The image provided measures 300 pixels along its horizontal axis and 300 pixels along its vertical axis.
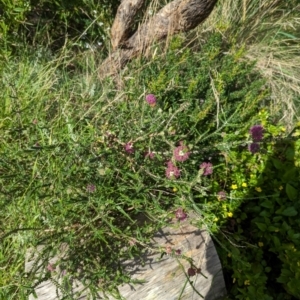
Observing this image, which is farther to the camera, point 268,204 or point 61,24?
point 61,24

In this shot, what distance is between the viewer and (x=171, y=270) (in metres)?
1.82

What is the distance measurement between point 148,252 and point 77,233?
0.34 m

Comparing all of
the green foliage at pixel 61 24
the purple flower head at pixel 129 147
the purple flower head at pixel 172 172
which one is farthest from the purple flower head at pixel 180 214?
the green foliage at pixel 61 24

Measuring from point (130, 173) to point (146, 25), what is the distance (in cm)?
119

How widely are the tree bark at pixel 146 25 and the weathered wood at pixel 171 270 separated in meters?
1.14

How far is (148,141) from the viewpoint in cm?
174

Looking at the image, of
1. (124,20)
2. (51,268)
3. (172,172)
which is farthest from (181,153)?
(124,20)

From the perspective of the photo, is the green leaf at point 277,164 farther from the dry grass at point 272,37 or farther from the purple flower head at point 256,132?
the dry grass at point 272,37

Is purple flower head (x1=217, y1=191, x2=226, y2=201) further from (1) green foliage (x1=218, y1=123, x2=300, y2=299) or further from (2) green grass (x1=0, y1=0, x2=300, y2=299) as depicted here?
(1) green foliage (x1=218, y1=123, x2=300, y2=299)

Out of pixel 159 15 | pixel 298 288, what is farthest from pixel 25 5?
pixel 298 288

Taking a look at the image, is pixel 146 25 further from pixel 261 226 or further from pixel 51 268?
pixel 51 268

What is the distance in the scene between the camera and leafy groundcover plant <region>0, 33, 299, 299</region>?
1.65 meters

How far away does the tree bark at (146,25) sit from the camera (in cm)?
223

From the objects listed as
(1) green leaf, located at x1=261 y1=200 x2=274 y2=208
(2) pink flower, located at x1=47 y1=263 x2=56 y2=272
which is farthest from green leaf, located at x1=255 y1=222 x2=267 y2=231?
(2) pink flower, located at x1=47 y1=263 x2=56 y2=272
